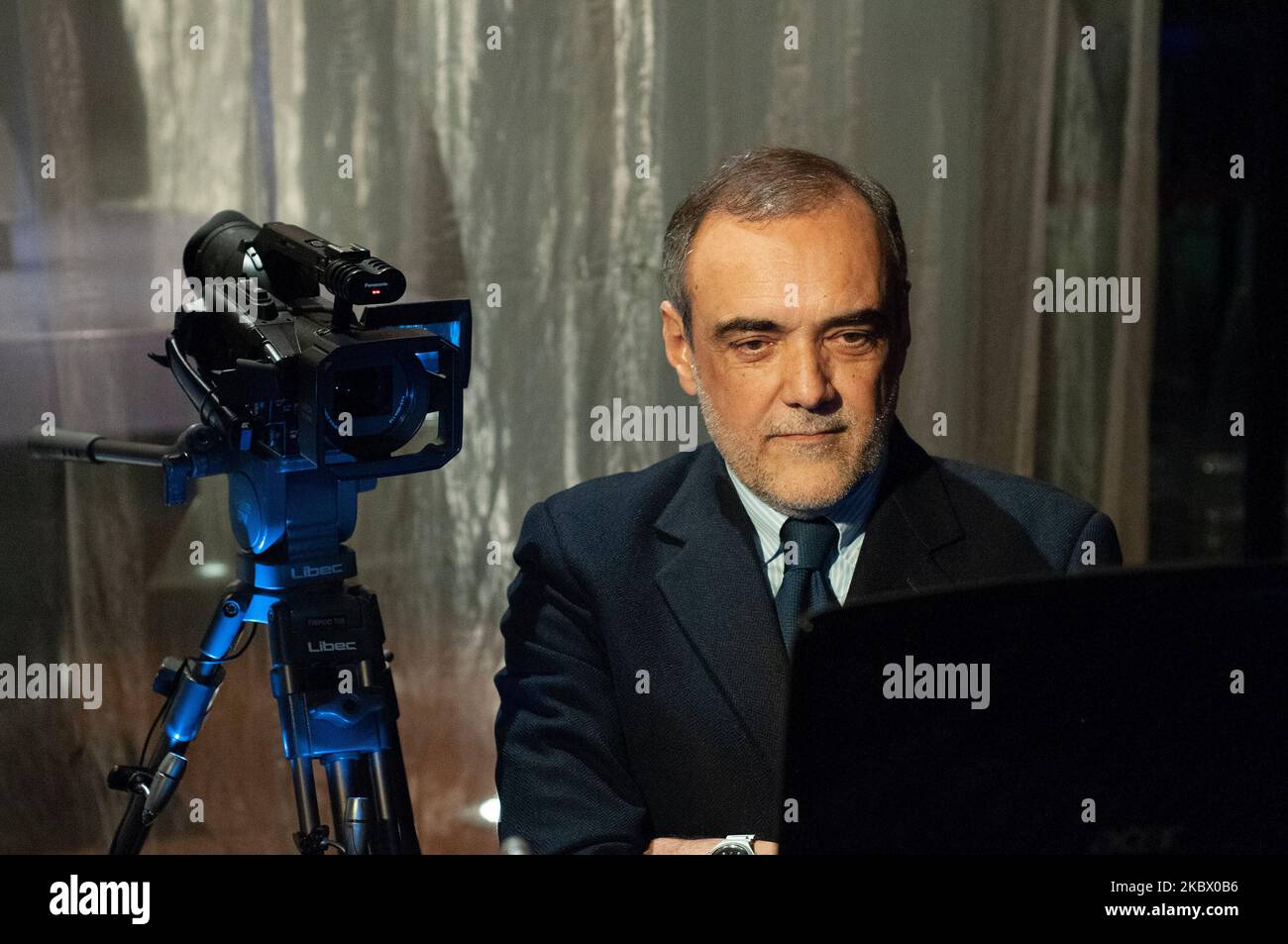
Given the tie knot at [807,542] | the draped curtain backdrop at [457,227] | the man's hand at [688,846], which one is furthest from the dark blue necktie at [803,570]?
the draped curtain backdrop at [457,227]

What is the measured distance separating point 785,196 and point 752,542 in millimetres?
391

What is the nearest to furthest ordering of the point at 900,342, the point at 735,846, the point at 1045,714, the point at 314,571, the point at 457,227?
the point at 1045,714, the point at 735,846, the point at 314,571, the point at 900,342, the point at 457,227

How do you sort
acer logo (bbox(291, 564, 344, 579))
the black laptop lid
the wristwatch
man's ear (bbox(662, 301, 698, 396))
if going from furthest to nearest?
man's ear (bbox(662, 301, 698, 396))
acer logo (bbox(291, 564, 344, 579))
the wristwatch
the black laptop lid

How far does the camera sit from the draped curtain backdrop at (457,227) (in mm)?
2463

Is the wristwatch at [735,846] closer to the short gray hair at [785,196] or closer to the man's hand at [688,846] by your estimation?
the man's hand at [688,846]

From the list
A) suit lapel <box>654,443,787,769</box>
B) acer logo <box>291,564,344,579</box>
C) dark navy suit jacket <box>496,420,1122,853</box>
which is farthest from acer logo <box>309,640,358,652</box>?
suit lapel <box>654,443,787,769</box>

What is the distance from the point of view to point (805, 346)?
1.54 meters

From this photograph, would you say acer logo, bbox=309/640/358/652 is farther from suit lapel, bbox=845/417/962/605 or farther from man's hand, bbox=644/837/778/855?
suit lapel, bbox=845/417/962/605

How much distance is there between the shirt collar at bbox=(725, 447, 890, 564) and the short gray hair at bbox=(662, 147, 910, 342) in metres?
Result: 0.18

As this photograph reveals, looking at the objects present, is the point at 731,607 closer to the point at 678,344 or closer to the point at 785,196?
the point at 678,344

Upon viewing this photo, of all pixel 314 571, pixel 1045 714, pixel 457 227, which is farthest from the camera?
pixel 457 227

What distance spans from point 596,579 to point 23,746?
1484mm

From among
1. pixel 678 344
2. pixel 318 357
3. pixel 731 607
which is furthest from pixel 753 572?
pixel 318 357

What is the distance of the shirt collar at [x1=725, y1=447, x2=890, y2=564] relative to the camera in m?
1.58
